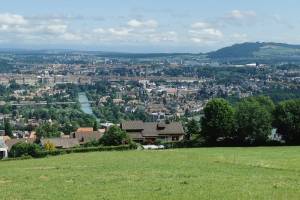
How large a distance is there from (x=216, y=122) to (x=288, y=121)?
32.0 ft

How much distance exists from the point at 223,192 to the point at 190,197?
1.95 m

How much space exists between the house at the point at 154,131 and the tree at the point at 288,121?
28449 millimetres

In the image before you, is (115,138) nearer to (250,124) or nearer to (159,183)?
(250,124)

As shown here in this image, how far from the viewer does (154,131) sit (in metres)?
111

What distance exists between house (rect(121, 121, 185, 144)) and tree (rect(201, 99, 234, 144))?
23.6 m

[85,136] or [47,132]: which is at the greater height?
[85,136]

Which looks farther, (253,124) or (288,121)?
(288,121)

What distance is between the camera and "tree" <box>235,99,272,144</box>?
3211 inches

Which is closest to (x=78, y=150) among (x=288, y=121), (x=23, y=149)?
(x=23, y=149)

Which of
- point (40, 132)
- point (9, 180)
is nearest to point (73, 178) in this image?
point (9, 180)

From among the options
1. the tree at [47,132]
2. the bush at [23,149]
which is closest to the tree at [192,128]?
the bush at [23,149]

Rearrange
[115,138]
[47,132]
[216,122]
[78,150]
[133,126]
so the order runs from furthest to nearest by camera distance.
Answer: [47,132], [133,126], [216,122], [115,138], [78,150]

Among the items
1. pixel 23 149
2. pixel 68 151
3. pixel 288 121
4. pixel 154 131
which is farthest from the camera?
pixel 154 131

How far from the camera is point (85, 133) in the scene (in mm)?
114000
